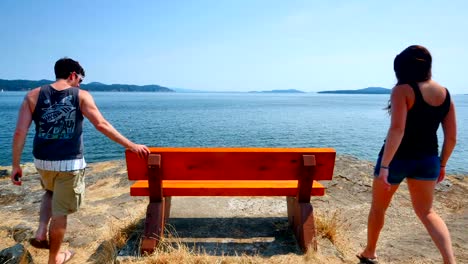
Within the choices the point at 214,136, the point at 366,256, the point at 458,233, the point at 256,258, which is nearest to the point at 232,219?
the point at 256,258

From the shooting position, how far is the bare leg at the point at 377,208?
3.24 m

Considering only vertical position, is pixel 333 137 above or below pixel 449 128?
below

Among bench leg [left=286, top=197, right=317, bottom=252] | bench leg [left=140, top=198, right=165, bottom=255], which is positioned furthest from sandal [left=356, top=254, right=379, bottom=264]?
bench leg [left=140, top=198, right=165, bottom=255]

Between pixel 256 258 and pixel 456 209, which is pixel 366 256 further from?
pixel 456 209

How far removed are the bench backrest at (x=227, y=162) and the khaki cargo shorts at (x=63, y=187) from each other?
543mm

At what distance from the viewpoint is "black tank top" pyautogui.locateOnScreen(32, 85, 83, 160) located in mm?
3131

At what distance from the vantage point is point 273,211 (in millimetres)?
5309

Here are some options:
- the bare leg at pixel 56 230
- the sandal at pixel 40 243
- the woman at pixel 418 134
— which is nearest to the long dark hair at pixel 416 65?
the woman at pixel 418 134

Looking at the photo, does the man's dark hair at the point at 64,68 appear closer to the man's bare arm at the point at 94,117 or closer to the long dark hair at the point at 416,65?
the man's bare arm at the point at 94,117

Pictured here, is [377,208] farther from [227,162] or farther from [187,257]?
[187,257]

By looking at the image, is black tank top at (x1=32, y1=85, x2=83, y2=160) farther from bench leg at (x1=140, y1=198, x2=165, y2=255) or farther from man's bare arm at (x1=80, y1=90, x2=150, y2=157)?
bench leg at (x1=140, y1=198, x2=165, y2=255)

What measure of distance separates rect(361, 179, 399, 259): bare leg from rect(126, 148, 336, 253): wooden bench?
58 centimetres

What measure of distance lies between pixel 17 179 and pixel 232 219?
106 inches

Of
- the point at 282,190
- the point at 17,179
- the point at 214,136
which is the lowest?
the point at 214,136
